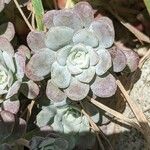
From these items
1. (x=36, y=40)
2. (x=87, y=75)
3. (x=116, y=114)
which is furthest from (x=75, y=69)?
(x=116, y=114)

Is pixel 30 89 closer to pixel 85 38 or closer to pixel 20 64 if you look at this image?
pixel 20 64

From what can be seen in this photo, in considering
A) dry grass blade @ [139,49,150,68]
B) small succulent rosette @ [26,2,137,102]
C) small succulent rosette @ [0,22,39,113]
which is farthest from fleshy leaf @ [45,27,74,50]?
dry grass blade @ [139,49,150,68]

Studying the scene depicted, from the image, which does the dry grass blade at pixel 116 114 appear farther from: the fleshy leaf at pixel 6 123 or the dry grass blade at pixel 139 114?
the fleshy leaf at pixel 6 123

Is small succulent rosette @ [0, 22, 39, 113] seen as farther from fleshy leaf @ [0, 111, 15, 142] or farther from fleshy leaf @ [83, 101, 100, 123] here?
fleshy leaf @ [83, 101, 100, 123]

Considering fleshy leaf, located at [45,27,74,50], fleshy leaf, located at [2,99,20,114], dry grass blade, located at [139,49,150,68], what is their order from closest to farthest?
fleshy leaf, located at [45,27,74,50] → fleshy leaf, located at [2,99,20,114] → dry grass blade, located at [139,49,150,68]

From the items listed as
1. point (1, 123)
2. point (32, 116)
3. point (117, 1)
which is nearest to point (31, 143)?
point (1, 123)

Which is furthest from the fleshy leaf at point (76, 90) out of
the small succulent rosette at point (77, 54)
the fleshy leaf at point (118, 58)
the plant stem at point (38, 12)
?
the plant stem at point (38, 12)
